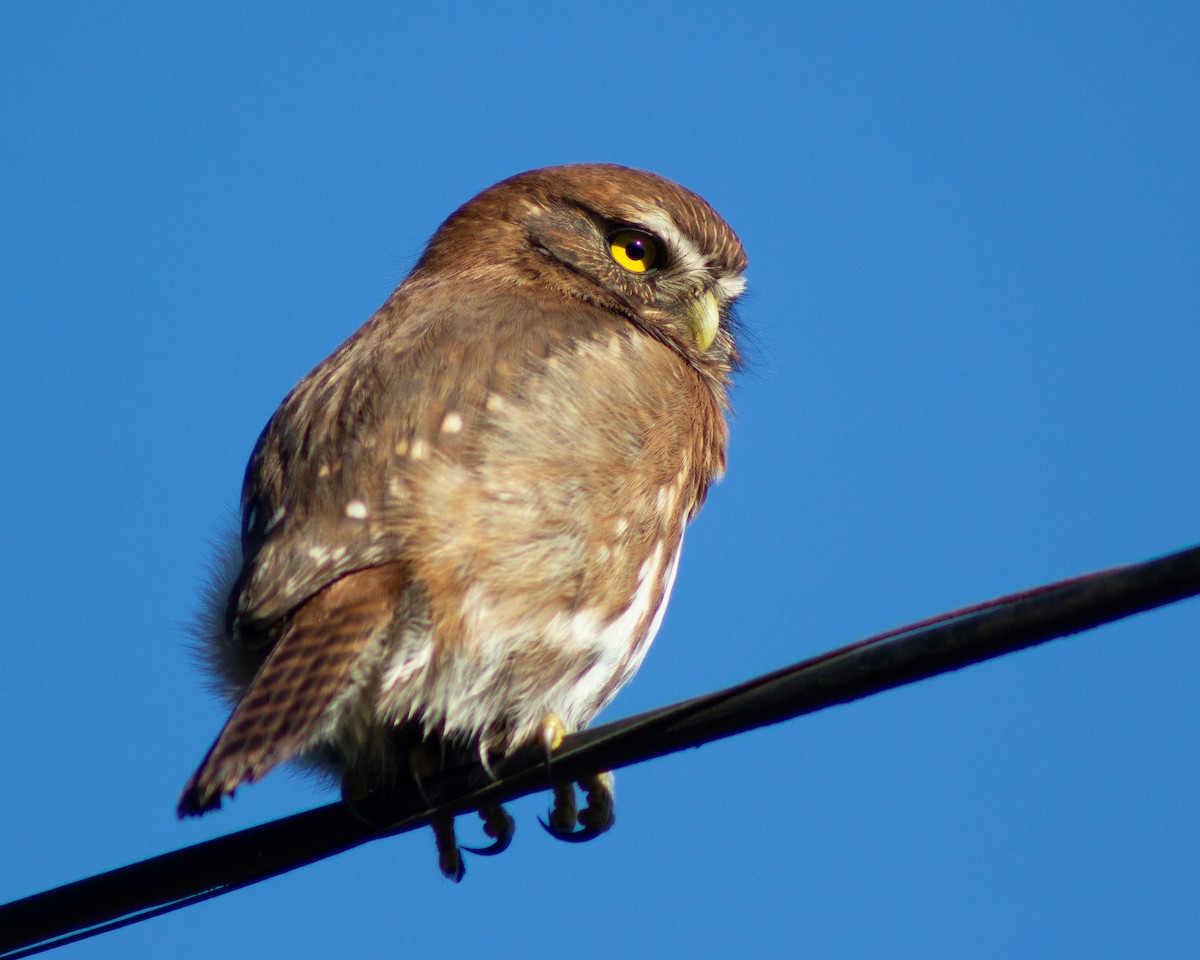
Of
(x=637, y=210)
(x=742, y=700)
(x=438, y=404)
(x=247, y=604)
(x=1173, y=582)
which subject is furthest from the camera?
(x=637, y=210)

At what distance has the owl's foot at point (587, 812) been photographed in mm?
4414

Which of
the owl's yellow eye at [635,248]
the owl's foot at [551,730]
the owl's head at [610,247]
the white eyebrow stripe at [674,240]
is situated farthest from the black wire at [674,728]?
the white eyebrow stripe at [674,240]

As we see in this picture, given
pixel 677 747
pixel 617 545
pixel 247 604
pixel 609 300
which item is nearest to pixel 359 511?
pixel 247 604

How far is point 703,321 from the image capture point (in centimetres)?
579

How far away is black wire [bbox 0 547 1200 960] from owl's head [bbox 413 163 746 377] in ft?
8.31

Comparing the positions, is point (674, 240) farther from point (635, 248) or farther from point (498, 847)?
point (498, 847)

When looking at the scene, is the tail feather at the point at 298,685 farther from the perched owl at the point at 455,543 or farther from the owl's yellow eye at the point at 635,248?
the owl's yellow eye at the point at 635,248

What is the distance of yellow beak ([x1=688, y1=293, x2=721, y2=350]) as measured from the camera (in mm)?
5738

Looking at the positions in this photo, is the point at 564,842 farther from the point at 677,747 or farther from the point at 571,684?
the point at 677,747

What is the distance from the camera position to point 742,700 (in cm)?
279

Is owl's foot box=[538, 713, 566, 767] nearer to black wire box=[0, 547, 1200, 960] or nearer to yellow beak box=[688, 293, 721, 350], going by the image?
black wire box=[0, 547, 1200, 960]

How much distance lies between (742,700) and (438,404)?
1.57m

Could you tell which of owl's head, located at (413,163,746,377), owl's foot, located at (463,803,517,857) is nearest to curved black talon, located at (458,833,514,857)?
owl's foot, located at (463,803,517,857)

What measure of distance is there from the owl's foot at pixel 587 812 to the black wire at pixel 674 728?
862mm
